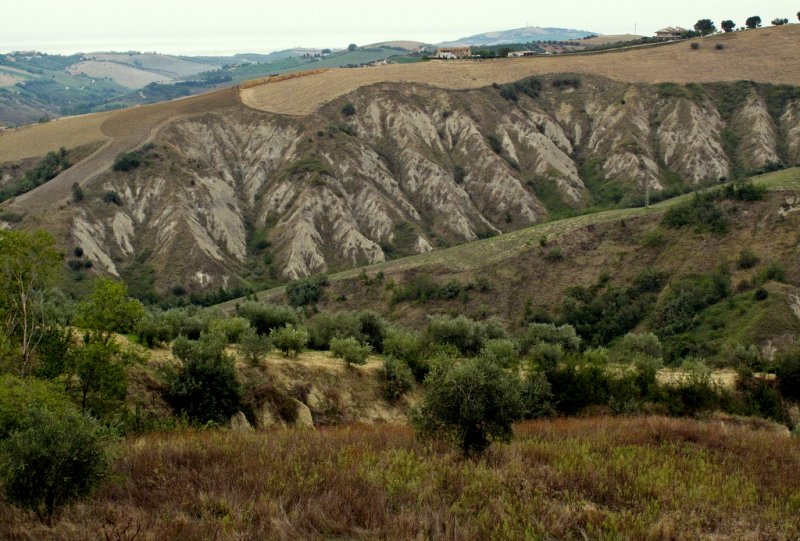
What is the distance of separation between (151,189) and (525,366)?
74.4m

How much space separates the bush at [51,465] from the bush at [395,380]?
20.4 metres

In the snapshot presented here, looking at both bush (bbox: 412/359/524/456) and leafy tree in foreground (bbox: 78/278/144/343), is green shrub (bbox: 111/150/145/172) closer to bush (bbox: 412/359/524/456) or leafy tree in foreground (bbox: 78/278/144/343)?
leafy tree in foreground (bbox: 78/278/144/343)

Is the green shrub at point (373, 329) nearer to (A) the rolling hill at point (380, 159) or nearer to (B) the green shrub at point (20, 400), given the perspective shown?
(B) the green shrub at point (20, 400)

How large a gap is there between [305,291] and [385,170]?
40.0m

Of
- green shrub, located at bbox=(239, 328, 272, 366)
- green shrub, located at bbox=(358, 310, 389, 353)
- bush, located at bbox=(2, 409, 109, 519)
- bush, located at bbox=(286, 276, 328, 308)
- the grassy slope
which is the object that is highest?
bush, located at bbox=(2, 409, 109, 519)

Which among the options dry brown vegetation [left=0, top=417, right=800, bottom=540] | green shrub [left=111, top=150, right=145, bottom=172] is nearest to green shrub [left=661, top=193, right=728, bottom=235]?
dry brown vegetation [left=0, top=417, right=800, bottom=540]

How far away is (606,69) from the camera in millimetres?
123500

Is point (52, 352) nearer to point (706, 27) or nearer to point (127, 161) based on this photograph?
point (127, 161)

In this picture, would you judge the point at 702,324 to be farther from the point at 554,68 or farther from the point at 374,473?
the point at 554,68

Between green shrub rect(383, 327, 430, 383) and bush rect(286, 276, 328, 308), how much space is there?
122 feet

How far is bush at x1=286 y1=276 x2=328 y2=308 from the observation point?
70688mm

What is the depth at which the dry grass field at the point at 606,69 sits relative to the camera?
114m

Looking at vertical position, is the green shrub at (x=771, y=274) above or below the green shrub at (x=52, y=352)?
below

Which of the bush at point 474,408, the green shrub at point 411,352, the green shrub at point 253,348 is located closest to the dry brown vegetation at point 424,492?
the bush at point 474,408
